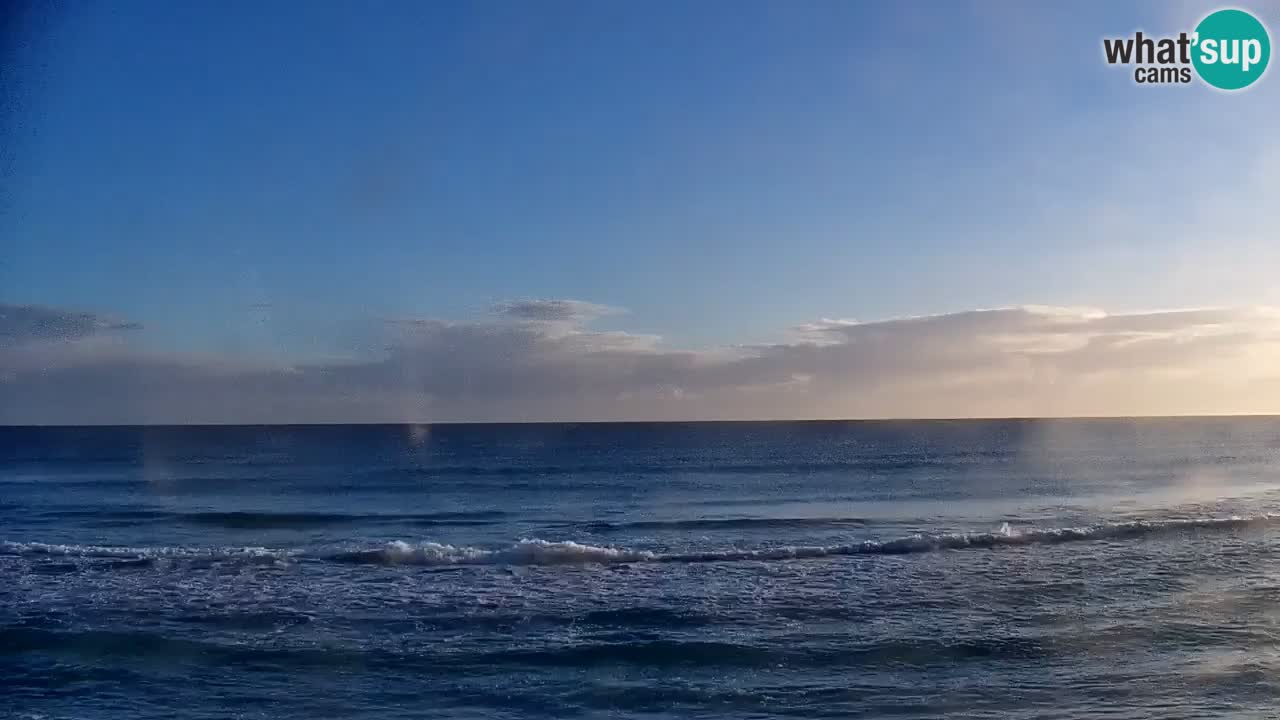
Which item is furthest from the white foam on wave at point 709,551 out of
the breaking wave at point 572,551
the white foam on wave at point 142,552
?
the white foam on wave at point 142,552

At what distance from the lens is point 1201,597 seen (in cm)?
1566

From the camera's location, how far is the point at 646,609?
15.6m

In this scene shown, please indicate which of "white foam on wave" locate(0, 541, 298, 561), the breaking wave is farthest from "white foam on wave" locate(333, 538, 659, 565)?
"white foam on wave" locate(0, 541, 298, 561)

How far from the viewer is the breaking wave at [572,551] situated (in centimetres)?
2098

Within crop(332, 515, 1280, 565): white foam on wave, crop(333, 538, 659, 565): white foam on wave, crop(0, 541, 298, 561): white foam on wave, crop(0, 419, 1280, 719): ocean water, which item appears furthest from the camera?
crop(0, 541, 298, 561): white foam on wave

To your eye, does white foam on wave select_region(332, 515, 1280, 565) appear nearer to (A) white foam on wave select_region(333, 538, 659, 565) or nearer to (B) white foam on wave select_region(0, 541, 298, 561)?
(A) white foam on wave select_region(333, 538, 659, 565)

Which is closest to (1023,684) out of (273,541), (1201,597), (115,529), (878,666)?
(878,666)

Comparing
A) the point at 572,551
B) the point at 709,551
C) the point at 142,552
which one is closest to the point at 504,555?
the point at 572,551

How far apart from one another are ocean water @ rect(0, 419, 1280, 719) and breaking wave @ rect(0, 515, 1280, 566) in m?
0.12

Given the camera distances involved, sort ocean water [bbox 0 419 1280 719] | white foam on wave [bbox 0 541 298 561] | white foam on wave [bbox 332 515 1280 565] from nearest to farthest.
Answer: ocean water [bbox 0 419 1280 719] < white foam on wave [bbox 332 515 1280 565] < white foam on wave [bbox 0 541 298 561]

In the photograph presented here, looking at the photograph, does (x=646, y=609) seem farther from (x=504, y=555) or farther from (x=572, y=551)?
(x=504, y=555)

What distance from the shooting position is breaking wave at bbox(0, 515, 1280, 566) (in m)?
21.0

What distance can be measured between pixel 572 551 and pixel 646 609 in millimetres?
6119

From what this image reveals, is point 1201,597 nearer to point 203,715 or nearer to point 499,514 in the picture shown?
point 203,715
